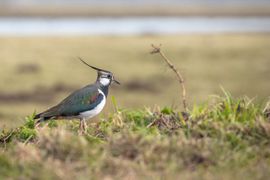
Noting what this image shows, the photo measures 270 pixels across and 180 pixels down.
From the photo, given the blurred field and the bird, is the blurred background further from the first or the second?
the bird

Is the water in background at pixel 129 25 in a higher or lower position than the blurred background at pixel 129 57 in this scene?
higher

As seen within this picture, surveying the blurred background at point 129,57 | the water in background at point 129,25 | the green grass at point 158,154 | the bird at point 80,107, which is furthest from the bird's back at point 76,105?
the water in background at point 129,25

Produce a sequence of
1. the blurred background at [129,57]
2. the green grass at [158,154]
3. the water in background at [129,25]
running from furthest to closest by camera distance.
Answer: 1. the water in background at [129,25]
2. the blurred background at [129,57]
3. the green grass at [158,154]

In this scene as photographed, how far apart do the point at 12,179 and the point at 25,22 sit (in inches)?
1315

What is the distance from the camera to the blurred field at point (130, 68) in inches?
792

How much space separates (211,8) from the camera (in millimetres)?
49875

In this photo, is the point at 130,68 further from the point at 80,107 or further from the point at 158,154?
the point at 158,154

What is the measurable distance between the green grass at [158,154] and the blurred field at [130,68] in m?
10.6

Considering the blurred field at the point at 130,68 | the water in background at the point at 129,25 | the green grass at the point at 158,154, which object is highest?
the water in background at the point at 129,25

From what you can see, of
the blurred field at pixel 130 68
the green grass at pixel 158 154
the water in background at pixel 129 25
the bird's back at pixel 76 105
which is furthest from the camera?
the water in background at pixel 129 25

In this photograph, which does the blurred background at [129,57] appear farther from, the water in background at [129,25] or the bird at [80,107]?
the bird at [80,107]

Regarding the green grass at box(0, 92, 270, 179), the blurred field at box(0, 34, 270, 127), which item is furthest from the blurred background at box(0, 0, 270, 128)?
the green grass at box(0, 92, 270, 179)

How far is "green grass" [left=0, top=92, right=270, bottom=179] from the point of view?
609cm

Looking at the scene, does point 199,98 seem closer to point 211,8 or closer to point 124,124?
point 124,124
